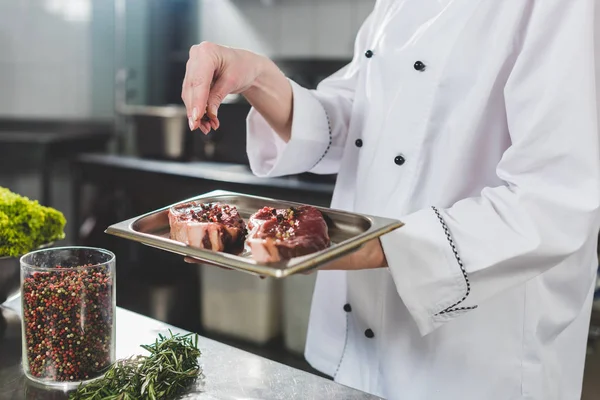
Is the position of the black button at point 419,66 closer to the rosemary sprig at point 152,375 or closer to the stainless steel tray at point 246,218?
the stainless steel tray at point 246,218

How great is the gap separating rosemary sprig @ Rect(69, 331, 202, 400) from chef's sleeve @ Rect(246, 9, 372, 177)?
0.59m

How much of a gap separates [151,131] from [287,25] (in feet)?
5.41

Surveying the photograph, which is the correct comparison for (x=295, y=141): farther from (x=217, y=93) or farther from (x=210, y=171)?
(x=210, y=171)

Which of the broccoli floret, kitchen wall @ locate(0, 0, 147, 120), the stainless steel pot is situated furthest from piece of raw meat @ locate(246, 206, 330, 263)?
kitchen wall @ locate(0, 0, 147, 120)

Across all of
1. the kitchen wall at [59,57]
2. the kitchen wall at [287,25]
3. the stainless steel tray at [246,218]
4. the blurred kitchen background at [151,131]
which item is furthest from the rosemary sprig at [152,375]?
the kitchen wall at [59,57]

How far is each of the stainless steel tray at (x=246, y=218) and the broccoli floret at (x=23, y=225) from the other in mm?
380

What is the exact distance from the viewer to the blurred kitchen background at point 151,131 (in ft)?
10.3

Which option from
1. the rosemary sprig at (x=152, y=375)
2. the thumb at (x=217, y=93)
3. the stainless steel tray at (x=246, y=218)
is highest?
the thumb at (x=217, y=93)

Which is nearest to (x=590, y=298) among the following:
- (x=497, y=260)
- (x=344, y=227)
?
(x=497, y=260)

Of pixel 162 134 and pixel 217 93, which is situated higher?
pixel 217 93

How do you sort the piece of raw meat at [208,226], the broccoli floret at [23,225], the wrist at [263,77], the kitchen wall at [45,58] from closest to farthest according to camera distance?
the piece of raw meat at [208,226], the broccoli floret at [23,225], the wrist at [263,77], the kitchen wall at [45,58]

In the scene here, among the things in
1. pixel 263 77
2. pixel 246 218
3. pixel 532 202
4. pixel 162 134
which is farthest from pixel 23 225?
pixel 162 134

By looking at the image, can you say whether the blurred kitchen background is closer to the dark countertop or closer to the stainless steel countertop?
the dark countertop

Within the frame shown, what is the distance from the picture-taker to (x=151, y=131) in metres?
3.54
